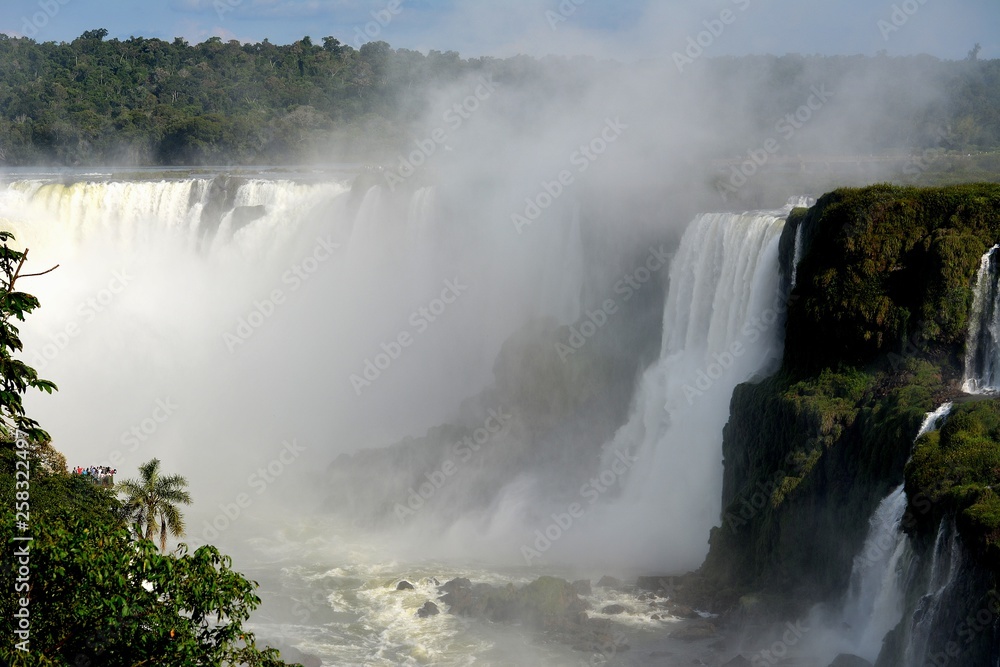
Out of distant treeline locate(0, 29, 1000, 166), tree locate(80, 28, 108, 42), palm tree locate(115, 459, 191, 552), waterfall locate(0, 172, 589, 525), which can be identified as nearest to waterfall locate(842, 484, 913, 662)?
palm tree locate(115, 459, 191, 552)

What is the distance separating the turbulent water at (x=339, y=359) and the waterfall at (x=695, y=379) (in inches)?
2.7

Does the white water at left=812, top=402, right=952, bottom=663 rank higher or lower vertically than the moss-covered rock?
lower

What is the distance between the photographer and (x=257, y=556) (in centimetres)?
3212

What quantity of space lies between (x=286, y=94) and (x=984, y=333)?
224ft

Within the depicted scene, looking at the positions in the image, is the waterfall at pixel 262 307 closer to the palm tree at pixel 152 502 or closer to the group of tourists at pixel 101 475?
the group of tourists at pixel 101 475

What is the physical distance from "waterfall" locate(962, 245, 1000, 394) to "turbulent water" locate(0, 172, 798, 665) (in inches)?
226

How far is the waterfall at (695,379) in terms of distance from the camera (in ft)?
98.1

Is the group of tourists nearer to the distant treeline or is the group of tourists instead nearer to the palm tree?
the palm tree

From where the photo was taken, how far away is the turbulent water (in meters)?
29.4

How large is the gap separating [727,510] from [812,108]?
36337mm

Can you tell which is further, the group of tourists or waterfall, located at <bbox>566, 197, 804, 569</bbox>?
the group of tourists

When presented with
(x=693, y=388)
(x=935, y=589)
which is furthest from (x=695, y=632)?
(x=693, y=388)

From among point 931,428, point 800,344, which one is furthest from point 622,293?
point 931,428

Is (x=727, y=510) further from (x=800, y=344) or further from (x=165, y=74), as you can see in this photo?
(x=165, y=74)
